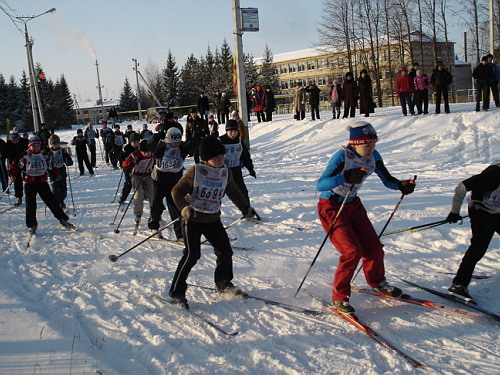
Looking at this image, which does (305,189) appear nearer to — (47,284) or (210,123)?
(47,284)

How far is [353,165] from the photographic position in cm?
409

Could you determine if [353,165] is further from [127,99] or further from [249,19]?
[127,99]

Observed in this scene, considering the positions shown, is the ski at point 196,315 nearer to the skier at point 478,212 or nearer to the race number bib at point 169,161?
the skier at point 478,212

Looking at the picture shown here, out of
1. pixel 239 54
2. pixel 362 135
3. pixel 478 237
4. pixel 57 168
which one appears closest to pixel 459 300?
pixel 478 237

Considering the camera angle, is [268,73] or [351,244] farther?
[268,73]

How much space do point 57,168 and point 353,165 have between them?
7.74 metres

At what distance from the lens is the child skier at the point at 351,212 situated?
4004 millimetres

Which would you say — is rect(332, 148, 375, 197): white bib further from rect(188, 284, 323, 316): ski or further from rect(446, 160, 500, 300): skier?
rect(188, 284, 323, 316): ski

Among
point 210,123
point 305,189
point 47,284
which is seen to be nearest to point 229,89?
point 210,123

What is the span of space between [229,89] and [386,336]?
42328mm

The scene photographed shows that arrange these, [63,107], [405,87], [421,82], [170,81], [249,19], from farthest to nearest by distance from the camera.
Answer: [63,107]
[170,81]
[405,87]
[421,82]
[249,19]

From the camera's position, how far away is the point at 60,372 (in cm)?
336

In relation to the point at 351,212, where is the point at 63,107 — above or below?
above

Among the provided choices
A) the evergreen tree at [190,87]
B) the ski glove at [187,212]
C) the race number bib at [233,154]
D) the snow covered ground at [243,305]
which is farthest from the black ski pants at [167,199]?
the evergreen tree at [190,87]
